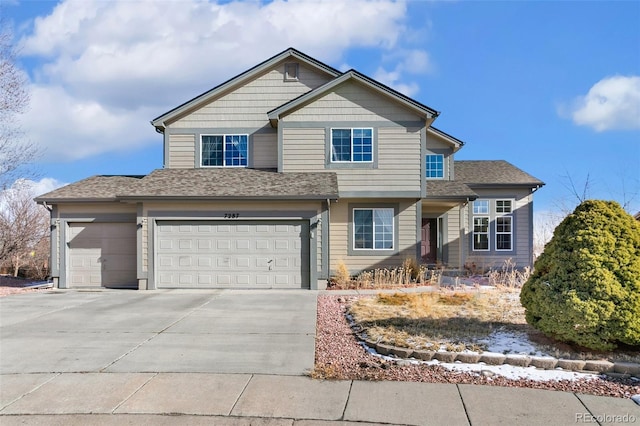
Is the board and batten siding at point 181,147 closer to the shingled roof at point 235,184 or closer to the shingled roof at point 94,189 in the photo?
the shingled roof at point 235,184

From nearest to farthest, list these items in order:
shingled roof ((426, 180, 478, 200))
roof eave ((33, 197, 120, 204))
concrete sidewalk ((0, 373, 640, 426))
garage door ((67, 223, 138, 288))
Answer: concrete sidewalk ((0, 373, 640, 426)), roof eave ((33, 197, 120, 204)), garage door ((67, 223, 138, 288)), shingled roof ((426, 180, 478, 200))

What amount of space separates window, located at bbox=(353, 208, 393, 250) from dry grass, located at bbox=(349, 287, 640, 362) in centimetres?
408

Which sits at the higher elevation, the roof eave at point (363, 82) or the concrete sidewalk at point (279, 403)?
the roof eave at point (363, 82)

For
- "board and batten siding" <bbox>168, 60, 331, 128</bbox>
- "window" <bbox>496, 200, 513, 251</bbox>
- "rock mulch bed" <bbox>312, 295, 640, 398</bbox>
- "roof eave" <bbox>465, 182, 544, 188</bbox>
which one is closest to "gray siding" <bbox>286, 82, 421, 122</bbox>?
"board and batten siding" <bbox>168, 60, 331, 128</bbox>

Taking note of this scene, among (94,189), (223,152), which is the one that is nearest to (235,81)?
(223,152)

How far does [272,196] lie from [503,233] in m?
11.7

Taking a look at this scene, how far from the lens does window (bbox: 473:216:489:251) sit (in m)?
19.8

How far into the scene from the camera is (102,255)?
14859 mm

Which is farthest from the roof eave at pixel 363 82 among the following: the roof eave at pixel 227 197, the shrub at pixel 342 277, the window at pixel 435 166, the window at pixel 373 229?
the shrub at pixel 342 277

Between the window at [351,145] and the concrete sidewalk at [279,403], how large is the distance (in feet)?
35.7

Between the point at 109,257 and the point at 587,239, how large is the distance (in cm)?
→ 1399

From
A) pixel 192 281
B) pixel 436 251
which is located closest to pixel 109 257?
pixel 192 281

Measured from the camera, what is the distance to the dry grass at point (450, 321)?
6.52 meters

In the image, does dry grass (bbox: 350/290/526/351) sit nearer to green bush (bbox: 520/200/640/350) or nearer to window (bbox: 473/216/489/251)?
green bush (bbox: 520/200/640/350)
